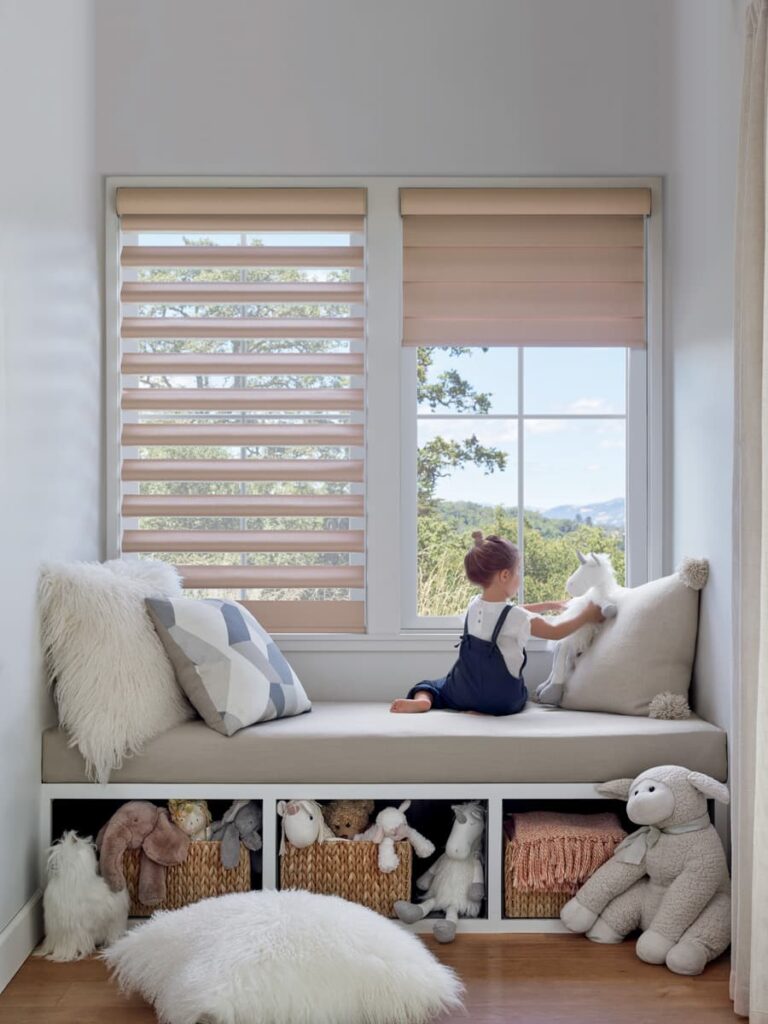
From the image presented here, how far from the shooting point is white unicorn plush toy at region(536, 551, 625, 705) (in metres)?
2.95

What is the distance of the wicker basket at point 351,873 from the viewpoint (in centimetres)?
257

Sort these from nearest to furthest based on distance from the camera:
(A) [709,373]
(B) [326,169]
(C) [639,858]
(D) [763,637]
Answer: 1. (D) [763,637]
2. (C) [639,858]
3. (A) [709,373]
4. (B) [326,169]

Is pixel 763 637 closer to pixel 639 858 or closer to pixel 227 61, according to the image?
pixel 639 858

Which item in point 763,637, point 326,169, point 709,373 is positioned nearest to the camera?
point 763,637

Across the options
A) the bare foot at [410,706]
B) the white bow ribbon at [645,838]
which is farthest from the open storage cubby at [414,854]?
the white bow ribbon at [645,838]

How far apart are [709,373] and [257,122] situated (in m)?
1.51

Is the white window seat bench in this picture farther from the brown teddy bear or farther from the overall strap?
the overall strap

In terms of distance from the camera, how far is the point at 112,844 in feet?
8.22

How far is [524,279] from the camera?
3.15 m

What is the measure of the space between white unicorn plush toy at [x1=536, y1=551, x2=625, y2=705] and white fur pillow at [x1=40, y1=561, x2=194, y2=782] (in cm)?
106

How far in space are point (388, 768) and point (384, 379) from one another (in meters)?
1.17

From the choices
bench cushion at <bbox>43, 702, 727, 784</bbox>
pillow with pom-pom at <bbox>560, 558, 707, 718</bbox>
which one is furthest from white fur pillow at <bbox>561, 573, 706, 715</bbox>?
bench cushion at <bbox>43, 702, 727, 784</bbox>

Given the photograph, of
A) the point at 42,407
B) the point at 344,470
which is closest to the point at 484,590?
the point at 344,470

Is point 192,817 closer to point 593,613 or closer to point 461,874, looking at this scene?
point 461,874
